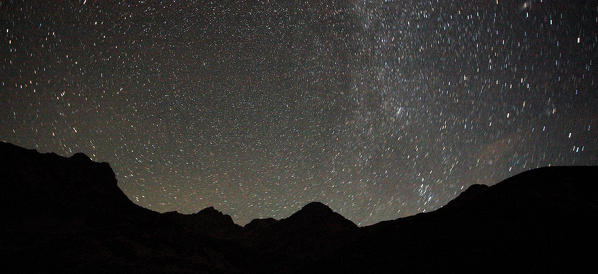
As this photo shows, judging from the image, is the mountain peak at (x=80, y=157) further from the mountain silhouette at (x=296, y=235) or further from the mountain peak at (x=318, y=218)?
the mountain peak at (x=318, y=218)

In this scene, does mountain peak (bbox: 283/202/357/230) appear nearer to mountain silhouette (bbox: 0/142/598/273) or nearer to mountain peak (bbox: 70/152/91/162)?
mountain silhouette (bbox: 0/142/598/273)

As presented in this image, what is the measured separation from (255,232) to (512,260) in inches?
1859

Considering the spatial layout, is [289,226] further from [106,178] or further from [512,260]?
[512,260]

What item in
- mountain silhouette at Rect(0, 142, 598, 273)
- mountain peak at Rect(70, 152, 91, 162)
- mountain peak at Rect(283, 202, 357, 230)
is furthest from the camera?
mountain peak at Rect(283, 202, 357, 230)

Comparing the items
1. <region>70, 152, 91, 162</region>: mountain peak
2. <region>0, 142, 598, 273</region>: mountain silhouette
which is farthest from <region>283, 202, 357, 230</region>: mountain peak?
<region>70, 152, 91, 162</region>: mountain peak

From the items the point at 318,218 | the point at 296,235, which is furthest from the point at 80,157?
the point at 318,218

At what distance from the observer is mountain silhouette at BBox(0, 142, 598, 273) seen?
10.8 m

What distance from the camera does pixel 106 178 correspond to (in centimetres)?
3794

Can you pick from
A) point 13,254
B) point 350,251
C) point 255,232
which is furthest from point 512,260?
point 255,232

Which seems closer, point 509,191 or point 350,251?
point 509,191

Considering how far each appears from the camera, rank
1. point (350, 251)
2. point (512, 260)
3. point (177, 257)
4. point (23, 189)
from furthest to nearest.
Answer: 1. point (23, 189)
2. point (177, 257)
3. point (350, 251)
4. point (512, 260)

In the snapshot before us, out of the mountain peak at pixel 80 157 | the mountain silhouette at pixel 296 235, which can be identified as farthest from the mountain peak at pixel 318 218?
the mountain peak at pixel 80 157

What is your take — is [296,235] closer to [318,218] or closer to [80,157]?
[318,218]

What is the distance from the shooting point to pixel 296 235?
4262cm
